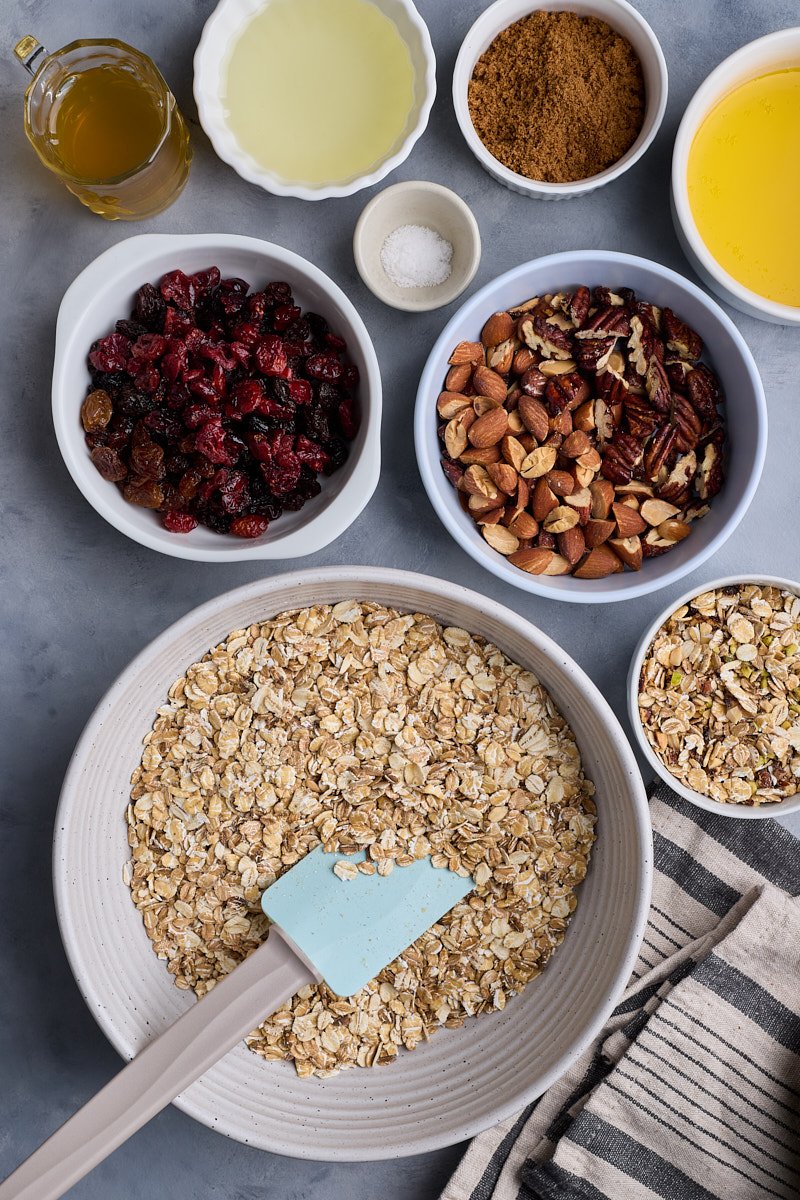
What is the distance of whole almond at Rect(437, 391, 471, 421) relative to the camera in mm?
1267

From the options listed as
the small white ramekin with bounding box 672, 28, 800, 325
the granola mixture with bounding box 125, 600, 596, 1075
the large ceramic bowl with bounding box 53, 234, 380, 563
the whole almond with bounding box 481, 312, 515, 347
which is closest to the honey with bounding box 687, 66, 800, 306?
the small white ramekin with bounding box 672, 28, 800, 325

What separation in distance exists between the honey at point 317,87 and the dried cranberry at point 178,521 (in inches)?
18.8

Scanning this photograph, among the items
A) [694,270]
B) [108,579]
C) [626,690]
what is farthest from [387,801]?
[694,270]

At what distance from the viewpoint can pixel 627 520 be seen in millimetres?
1256

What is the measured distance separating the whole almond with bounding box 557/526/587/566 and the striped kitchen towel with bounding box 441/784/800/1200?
516 mm

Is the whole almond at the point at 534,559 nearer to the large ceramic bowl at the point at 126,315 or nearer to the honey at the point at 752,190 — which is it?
the large ceramic bowl at the point at 126,315

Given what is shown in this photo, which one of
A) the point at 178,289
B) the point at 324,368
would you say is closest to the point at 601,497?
the point at 324,368

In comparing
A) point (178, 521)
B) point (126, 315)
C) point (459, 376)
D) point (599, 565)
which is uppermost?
point (126, 315)

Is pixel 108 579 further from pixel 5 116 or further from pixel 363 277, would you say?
pixel 5 116

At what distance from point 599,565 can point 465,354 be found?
333mm

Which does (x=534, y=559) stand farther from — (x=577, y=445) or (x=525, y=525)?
(x=577, y=445)

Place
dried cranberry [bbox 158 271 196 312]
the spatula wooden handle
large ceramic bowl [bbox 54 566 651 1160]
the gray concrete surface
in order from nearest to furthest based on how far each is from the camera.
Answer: the spatula wooden handle
large ceramic bowl [bbox 54 566 651 1160]
dried cranberry [bbox 158 271 196 312]
the gray concrete surface

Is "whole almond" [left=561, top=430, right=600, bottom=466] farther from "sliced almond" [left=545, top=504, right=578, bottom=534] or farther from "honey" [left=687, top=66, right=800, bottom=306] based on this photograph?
"honey" [left=687, top=66, right=800, bottom=306]

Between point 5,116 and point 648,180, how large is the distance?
35.4 inches
